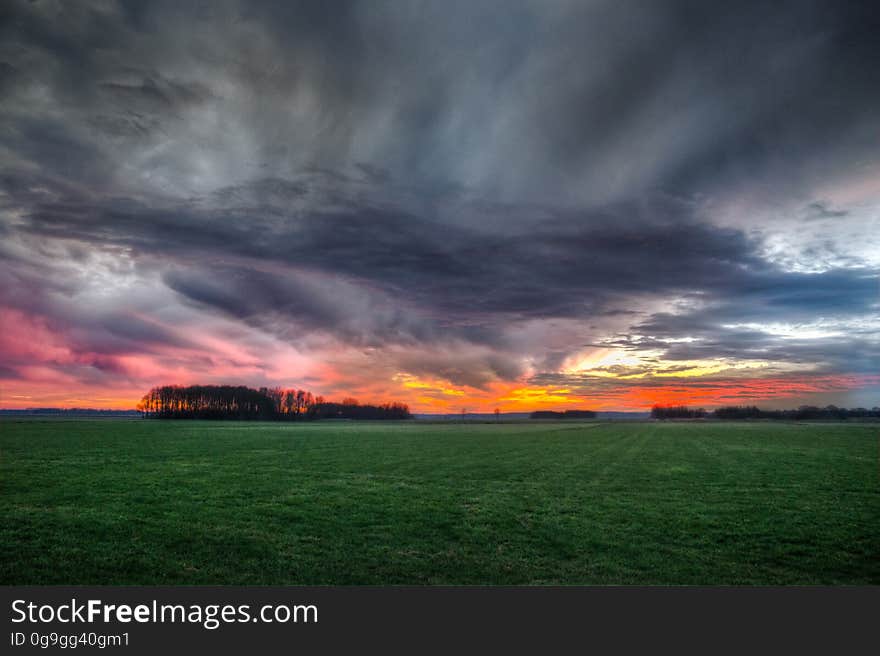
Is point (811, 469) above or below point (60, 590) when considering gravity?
below

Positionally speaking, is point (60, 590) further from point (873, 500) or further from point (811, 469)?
point (811, 469)

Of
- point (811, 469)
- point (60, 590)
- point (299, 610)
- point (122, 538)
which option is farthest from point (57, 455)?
point (811, 469)

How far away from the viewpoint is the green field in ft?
39.3

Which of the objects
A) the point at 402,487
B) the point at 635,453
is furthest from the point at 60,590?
the point at 635,453

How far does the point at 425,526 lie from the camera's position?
16172 mm

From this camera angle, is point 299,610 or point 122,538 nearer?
point 299,610

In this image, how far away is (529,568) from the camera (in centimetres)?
1241

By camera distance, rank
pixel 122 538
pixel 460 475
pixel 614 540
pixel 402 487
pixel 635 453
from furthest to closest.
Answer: pixel 635 453
pixel 460 475
pixel 402 487
pixel 614 540
pixel 122 538

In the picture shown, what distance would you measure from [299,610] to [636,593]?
6204mm

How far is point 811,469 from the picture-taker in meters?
33.2

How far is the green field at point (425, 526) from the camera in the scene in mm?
11977

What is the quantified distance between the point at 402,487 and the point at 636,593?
1602 centimetres

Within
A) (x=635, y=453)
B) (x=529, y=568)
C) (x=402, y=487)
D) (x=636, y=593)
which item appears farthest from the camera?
(x=635, y=453)

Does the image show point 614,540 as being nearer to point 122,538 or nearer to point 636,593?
point 636,593
